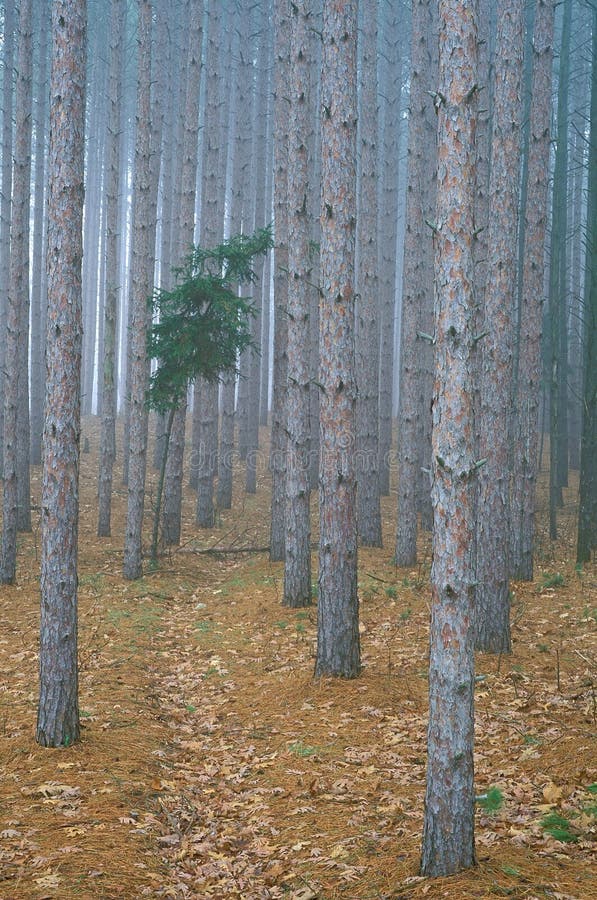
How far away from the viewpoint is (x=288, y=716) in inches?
299

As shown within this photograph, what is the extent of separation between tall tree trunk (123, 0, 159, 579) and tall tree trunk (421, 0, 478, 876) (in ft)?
31.7

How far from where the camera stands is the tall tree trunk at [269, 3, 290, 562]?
45.4 ft

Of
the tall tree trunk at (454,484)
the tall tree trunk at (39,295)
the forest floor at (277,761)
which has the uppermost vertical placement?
the tall tree trunk at (39,295)

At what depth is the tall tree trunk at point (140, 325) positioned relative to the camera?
13.7 meters

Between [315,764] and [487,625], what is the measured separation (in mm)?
3488

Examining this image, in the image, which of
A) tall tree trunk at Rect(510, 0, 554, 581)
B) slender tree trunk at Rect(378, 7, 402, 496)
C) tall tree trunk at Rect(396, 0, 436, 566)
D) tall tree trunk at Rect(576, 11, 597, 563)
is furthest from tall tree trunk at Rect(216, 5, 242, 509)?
tall tree trunk at Rect(576, 11, 597, 563)

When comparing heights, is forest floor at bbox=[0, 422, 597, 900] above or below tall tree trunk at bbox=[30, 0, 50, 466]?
below

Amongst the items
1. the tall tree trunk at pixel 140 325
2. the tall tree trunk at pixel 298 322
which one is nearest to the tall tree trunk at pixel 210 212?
the tall tree trunk at pixel 140 325

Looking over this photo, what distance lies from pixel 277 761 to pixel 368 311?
38.2ft

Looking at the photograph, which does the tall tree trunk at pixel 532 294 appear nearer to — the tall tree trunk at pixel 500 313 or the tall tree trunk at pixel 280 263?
the tall tree trunk at pixel 500 313

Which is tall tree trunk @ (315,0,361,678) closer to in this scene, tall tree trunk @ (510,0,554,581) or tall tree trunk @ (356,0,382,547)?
tall tree trunk @ (510,0,554,581)

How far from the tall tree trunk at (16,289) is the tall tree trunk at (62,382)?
6.50 m

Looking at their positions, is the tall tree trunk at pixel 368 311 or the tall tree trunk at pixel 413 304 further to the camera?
the tall tree trunk at pixel 368 311

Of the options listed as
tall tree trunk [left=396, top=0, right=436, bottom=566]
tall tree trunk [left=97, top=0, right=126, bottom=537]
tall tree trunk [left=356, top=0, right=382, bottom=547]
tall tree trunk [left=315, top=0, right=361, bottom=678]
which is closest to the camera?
tall tree trunk [left=315, top=0, right=361, bottom=678]
